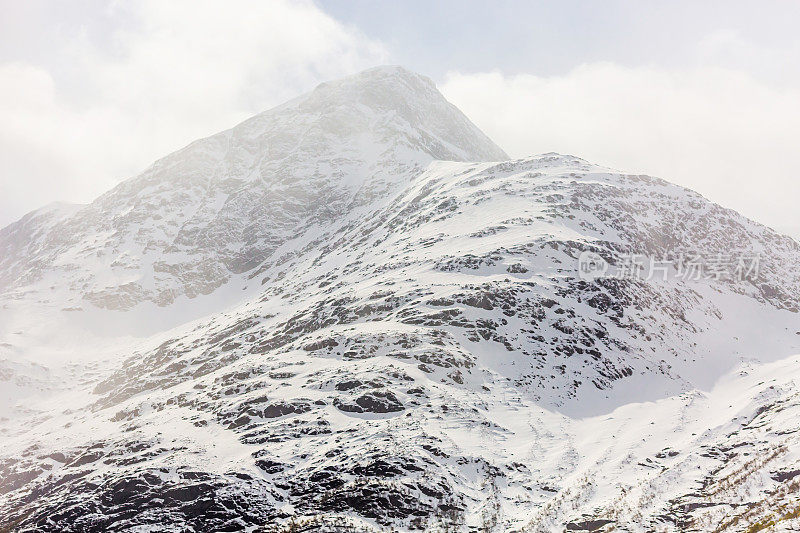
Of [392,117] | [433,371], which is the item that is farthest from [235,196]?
[433,371]

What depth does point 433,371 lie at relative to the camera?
47969mm

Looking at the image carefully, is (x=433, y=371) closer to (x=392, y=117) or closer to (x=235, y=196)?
(x=235, y=196)

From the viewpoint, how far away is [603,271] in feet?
210

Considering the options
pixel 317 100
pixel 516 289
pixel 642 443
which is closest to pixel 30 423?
pixel 516 289

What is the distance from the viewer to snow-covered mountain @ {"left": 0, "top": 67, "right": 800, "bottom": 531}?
1330 inches

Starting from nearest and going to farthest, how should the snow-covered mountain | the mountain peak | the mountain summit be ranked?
the snow-covered mountain < the mountain summit < the mountain peak

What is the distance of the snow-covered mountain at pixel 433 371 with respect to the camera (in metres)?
33.8

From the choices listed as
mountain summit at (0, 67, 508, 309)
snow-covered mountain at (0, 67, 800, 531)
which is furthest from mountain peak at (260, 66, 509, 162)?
snow-covered mountain at (0, 67, 800, 531)

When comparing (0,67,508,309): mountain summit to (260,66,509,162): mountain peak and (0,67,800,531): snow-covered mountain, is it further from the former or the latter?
(0,67,800,531): snow-covered mountain

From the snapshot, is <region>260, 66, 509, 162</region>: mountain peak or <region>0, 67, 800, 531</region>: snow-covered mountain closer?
<region>0, 67, 800, 531</region>: snow-covered mountain

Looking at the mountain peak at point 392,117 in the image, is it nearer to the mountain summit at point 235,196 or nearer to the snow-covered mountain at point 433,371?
the mountain summit at point 235,196

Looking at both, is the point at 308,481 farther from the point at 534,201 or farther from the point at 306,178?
the point at 306,178

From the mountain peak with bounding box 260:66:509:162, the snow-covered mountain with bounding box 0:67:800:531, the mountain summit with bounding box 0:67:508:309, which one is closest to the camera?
the snow-covered mountain with bounding box 0:67:800:531

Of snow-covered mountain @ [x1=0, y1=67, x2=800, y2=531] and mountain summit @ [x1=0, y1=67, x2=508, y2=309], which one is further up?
mountain summit @ [x1=0, y1=67, x2=508, y2=309]
